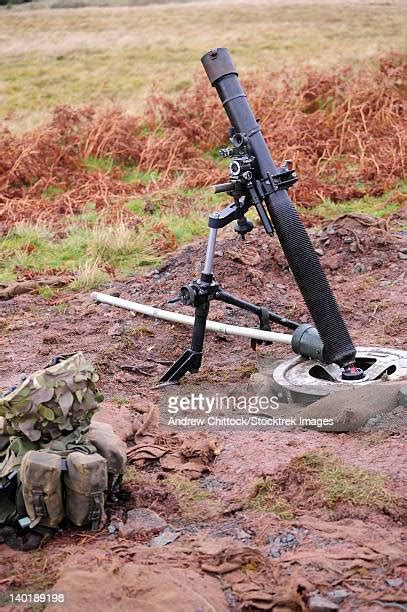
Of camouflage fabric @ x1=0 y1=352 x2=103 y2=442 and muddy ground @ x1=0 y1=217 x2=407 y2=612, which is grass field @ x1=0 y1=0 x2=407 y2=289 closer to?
muddy ground @ x1=0 y1=217 x2=407 y2=612

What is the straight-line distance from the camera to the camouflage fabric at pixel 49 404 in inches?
169

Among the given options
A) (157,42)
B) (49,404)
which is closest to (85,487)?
(49,404)

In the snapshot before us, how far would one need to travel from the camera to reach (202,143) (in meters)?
13.5

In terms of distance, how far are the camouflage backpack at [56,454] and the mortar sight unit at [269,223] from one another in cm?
169

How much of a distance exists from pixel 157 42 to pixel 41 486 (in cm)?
1912

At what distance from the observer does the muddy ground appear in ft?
11.9

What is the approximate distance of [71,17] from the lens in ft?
72.0

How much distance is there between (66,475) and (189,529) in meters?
0.63

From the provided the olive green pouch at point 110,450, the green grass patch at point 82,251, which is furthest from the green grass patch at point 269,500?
the green grass patch at point 82,251

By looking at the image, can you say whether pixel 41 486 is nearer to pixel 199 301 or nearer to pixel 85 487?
pixel 85 487

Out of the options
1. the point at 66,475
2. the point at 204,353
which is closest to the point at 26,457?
the point at 66,475

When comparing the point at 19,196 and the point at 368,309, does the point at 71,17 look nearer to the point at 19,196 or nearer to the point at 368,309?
the point at 19,196

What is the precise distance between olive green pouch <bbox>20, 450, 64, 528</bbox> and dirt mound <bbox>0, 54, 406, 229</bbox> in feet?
22.8

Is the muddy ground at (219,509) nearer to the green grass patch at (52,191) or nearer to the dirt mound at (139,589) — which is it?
the dirt mound at (139,589)
